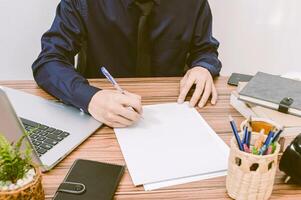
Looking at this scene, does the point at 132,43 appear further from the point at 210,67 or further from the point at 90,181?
the point at 90,181

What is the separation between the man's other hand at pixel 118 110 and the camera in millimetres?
1007

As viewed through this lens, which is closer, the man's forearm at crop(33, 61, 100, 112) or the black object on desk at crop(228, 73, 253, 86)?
the man's forearm at crop(33, 61, 100, 112)

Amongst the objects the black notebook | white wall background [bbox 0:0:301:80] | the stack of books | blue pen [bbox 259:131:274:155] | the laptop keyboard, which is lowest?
white wall background [bbox 0:0:301:80]

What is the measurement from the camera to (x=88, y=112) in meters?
1.08

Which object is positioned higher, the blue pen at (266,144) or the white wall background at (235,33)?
the blue pen at (266,144)

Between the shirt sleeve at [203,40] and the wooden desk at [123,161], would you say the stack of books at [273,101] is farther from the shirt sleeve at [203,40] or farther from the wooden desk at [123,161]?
the shirt sleeve at [203,40]

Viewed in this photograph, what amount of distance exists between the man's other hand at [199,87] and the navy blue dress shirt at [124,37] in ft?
0.31

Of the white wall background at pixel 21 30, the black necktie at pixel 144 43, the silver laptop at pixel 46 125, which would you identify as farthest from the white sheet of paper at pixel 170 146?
the white wall background at pixel 21 30

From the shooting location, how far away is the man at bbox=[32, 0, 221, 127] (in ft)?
4.18

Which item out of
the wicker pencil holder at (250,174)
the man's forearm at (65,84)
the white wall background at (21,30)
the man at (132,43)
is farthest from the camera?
the white wall background at (21,30)

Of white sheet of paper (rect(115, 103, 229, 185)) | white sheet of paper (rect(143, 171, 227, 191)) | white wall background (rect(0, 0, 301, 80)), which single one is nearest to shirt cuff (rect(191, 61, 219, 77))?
white sheet of paper (rect(115, 103, 229, 185))

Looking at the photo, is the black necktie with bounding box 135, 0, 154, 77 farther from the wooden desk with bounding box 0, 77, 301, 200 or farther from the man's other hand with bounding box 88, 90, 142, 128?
the man's other hand with bounding box 88, 90, 142, 128

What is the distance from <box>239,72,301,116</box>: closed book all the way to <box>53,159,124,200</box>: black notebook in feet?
1.48

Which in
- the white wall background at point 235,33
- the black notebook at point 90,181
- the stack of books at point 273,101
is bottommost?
the white wall background at point 235,33
